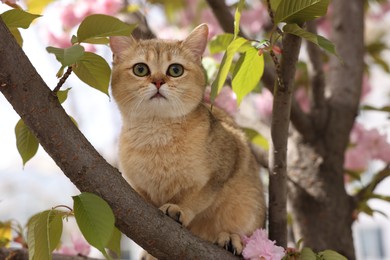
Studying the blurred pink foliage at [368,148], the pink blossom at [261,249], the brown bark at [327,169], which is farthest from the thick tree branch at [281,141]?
the blurred pink foliage at [368,148]

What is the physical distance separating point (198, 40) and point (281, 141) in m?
0.43

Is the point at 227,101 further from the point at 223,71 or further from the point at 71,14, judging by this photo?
the point at 223,71

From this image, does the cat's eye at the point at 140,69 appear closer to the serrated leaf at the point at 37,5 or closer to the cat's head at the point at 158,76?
the cat's head at the point at 158,76

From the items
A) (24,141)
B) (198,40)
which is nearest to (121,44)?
(198,40)

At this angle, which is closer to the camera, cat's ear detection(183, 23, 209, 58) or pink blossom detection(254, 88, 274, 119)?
cat's ear detection(183, 23, 209, 58)

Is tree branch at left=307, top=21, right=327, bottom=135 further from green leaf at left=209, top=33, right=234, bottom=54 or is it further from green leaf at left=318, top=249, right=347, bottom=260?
green leaf at left=318, top=249, right=347, bottom=260

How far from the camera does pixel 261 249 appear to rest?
4.26 feet

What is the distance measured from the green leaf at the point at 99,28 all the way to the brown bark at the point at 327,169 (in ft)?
3.07

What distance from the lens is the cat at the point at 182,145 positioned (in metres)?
1.46

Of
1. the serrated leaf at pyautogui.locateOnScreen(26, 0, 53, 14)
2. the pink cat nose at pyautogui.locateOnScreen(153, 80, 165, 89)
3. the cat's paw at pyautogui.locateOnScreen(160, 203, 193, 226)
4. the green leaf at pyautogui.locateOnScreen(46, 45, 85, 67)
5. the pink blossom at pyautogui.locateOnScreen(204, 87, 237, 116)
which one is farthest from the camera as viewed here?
the pink blossom at pyautogui.locateOnScreen(204, 87, 237, 116)

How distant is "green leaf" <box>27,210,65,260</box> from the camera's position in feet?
3.34

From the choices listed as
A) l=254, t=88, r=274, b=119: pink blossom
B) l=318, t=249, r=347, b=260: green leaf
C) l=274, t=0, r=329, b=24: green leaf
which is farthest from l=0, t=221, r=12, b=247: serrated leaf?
l=254, t=88, r=274, b=119: pink blossom

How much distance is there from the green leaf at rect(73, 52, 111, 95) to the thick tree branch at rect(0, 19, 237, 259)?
0.15 meters

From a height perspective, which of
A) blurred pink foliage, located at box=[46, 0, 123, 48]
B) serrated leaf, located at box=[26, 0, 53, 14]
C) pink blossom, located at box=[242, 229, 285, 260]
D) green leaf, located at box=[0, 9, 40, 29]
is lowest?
pink blossom, located at box=[242, 229, 285, 260]
